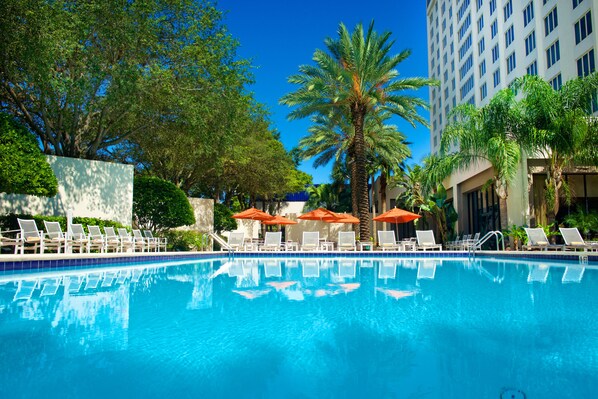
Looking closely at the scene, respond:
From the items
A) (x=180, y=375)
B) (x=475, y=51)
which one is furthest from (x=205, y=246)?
(x=475, y=51)

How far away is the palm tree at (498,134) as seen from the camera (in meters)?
16.7

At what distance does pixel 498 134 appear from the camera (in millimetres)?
17203

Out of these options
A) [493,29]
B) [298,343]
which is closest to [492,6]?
[493,29]

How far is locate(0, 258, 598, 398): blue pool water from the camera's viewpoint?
2863 mm

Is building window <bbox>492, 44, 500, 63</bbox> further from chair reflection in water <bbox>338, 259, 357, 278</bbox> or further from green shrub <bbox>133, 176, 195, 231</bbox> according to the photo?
chair reflection in water <bbox>338, 259, 357, 278</bbox>

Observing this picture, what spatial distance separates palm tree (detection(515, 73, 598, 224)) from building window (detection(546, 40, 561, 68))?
10642 millimetres

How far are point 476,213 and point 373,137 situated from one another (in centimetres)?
730

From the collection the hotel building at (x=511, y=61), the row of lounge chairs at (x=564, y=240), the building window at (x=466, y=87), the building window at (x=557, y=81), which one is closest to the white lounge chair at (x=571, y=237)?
the row of lounge chairs at (x=564, y=240)

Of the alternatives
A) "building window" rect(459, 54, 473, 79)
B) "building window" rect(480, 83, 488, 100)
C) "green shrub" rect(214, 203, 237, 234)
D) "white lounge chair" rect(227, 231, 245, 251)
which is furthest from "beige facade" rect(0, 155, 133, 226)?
"building window" rect(459, 54, 473, 79)

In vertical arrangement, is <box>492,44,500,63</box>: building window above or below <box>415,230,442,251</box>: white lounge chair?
above

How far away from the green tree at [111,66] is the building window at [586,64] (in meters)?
17.2

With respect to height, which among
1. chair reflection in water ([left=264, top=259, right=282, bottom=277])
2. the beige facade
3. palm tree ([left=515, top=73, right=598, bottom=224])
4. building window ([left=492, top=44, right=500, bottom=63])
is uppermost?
building window ([left=492, top=44, right=500, bottom=63])

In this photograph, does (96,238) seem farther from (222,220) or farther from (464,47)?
(464,47)

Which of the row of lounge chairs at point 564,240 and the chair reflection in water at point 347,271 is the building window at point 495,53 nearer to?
the row of lounge chairs at point 564,240
